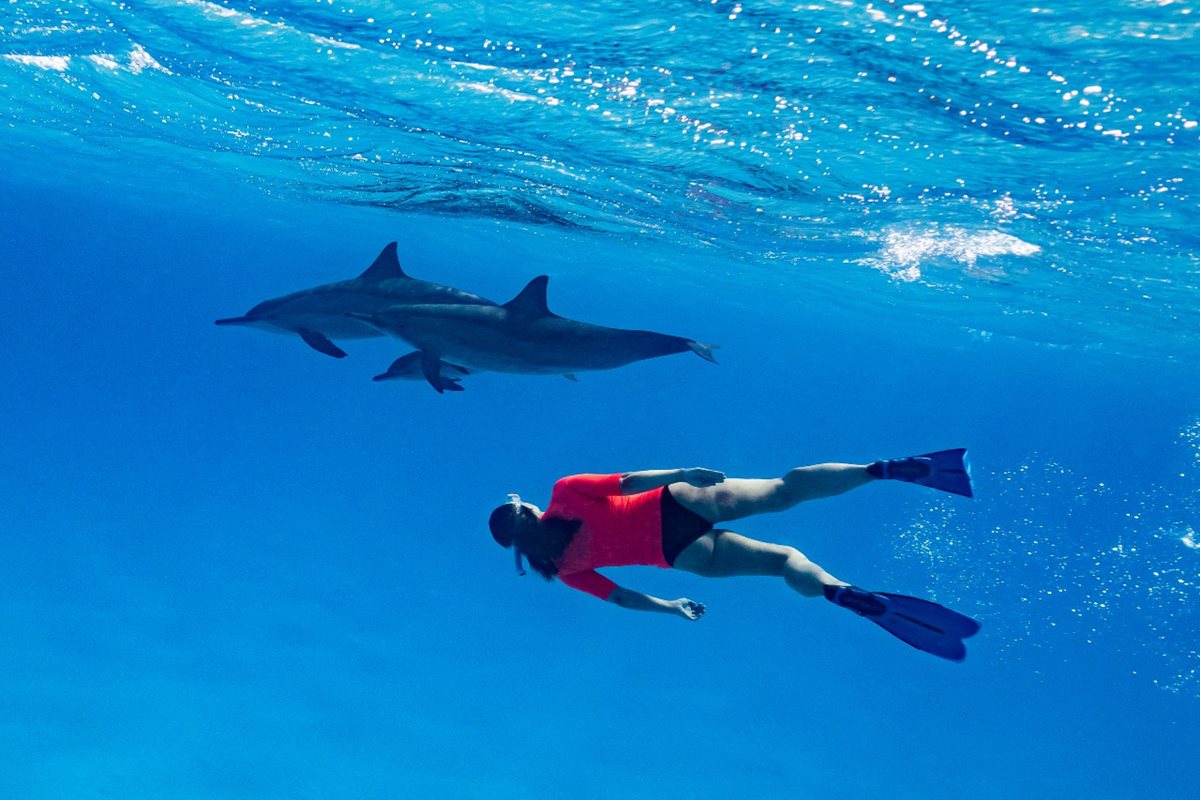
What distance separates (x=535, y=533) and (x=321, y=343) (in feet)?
12.3

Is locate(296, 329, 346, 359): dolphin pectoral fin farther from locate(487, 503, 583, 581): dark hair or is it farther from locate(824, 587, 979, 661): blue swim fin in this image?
locate(824, 587, 979, 661): blue swim fin

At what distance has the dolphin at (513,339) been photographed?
23.8ft

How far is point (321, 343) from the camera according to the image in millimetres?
9227

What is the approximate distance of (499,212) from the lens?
2338 centimetres

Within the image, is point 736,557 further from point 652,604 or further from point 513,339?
point 513,339

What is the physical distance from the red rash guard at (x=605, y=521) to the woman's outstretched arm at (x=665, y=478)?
13.9 inches

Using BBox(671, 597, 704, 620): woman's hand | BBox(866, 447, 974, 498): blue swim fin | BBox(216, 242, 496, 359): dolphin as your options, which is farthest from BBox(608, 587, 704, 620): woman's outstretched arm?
BBox(216, 242, 496, 359): dolphin

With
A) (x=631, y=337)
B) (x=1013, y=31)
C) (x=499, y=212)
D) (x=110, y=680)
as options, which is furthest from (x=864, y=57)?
(x=110, y=680)

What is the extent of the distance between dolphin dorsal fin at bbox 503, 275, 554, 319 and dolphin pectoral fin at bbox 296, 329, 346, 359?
2.10m

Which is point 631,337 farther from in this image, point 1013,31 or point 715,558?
point 1013,31

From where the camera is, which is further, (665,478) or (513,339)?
(513,339)

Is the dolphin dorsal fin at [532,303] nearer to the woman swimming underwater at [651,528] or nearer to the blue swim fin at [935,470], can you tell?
the woman swimming underwater at [651,528]

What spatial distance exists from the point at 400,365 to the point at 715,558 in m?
3.74

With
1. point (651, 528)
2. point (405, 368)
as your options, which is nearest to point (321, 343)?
point (405, 368)
